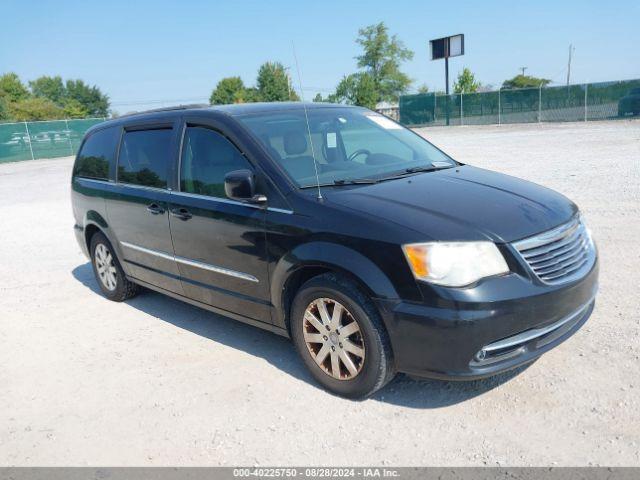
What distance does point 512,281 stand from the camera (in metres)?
3.00

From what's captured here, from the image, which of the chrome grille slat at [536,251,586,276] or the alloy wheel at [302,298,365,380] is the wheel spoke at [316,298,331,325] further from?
the chrome grille slat at [536,251,586,276]

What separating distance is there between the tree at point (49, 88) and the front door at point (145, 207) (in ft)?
384

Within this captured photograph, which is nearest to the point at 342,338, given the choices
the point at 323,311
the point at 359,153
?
the point at 323,311

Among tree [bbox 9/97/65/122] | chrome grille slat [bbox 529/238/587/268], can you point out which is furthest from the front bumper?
tree [bbox 9/97/65/122]

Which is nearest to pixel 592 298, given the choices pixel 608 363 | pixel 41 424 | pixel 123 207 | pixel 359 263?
pixel 608 363

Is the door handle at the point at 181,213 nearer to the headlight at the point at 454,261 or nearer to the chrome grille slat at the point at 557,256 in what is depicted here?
the headlight at the point at 454,261

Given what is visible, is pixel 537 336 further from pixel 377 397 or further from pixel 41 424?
pixel 41 424

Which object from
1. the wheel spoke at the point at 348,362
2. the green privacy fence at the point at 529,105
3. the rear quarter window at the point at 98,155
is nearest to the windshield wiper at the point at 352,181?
the wheel spoke at the point at 348,362

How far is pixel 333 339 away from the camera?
344 cm

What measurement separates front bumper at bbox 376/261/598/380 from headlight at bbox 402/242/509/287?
5 centimetres

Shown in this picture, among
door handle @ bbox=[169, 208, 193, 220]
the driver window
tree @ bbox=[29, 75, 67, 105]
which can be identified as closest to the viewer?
the driver window

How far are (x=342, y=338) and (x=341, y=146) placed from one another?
1.72m

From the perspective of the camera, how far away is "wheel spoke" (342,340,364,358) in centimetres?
331

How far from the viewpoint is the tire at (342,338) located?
3.19m
